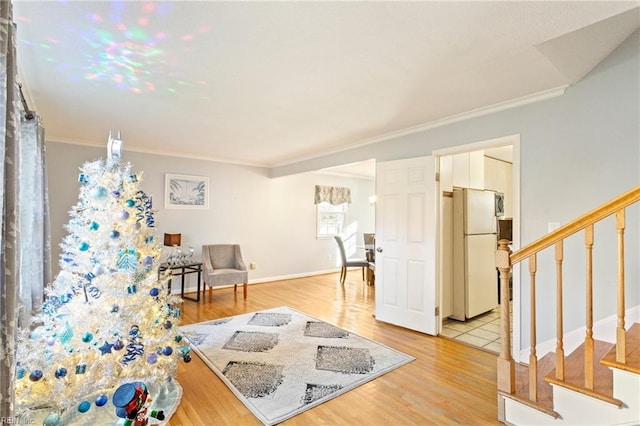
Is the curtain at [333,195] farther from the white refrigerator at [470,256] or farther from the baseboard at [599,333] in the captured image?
the baseboard at [599,333]

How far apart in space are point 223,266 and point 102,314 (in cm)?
333

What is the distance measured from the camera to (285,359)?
2.85 metres

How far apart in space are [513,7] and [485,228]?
3104 mm

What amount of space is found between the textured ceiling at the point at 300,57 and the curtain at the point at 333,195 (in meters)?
3.71

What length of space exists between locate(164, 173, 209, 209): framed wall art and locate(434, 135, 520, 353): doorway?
3.91m

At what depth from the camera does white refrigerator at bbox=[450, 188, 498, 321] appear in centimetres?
386

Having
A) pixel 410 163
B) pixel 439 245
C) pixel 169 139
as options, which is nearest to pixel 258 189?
pixel 169 139

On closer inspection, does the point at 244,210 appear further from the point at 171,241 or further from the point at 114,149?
the point at 114,149

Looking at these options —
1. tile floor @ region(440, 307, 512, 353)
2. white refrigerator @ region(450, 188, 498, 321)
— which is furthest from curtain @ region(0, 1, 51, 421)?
white refrigerator @ region(450, 188, 498, 321)

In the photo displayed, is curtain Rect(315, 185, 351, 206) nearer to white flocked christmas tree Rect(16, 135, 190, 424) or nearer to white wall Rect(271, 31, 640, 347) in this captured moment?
white wall Rect(271, 31, 640, 347)

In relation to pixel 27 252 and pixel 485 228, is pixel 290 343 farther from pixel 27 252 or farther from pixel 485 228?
pixel 485 228

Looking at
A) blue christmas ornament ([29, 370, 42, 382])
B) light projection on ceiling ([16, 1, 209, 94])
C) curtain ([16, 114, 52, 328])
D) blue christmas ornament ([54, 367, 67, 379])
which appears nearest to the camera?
light projection on ceiling ([16, 1, 209, 94])

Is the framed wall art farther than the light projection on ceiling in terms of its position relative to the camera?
Yes

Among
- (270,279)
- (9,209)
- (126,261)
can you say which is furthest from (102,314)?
(270,279)
